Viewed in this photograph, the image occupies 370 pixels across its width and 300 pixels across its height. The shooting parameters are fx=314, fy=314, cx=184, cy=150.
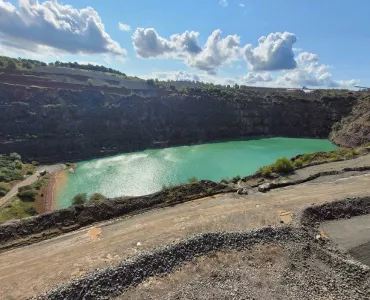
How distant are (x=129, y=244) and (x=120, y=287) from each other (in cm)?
288

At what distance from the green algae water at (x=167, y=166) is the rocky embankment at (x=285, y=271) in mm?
25196

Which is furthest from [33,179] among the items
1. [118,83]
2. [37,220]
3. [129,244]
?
[118,83]

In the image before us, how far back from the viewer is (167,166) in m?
53.4

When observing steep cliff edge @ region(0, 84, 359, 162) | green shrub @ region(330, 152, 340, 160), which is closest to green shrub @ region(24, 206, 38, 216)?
steep cliff edge @ region(0, 84, 359, 162)

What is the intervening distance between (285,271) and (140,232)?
7519 mm

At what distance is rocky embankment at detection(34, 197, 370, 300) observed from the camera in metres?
12.7

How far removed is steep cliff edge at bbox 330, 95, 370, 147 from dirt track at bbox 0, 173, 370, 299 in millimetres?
46415

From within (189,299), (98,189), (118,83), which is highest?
(118,83)

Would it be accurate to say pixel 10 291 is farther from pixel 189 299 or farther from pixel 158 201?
pixel 158 201

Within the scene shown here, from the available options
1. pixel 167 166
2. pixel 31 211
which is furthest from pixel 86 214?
pixel 167 166

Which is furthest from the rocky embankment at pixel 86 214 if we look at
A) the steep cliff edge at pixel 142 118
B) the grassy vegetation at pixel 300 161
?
the steep cliff edge at pixel 142 118

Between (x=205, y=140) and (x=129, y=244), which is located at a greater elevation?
(x=129, y=244)

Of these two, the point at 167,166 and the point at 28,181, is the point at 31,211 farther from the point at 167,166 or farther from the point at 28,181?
the point at 167,166

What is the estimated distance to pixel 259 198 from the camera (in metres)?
21.9
